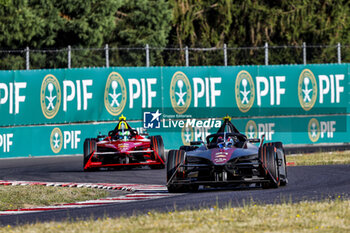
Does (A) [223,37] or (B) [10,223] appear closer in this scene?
(B) [10,223]

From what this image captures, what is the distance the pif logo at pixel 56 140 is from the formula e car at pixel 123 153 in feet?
16.1

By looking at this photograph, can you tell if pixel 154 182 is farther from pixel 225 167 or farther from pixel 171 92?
pixel 171 92

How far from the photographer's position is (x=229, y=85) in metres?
26.5

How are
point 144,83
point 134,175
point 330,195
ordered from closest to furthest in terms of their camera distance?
1. point 330,195
2. point 134,175
3. point 144,83

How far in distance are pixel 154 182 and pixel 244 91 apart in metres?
10.7

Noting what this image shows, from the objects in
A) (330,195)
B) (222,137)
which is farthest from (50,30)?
(330,195)

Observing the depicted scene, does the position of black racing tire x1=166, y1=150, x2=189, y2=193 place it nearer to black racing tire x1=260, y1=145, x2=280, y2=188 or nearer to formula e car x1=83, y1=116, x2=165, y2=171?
black racing tire x1=260, y1=145, x2=280, y2=188

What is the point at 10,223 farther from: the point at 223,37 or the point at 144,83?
the point at 223,37

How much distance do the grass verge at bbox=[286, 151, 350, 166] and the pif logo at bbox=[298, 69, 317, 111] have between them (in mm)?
3607

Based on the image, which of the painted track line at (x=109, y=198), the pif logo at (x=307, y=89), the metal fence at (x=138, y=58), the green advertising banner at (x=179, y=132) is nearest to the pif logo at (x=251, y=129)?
the green advertising banner at (x=179, y=132)

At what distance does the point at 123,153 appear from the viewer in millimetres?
19281

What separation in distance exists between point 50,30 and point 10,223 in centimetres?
2710

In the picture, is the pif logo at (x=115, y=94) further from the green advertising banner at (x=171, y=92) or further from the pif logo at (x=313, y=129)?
the pif logo at (x=313, y=129)

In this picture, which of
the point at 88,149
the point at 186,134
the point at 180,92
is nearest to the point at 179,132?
the point at 186,134
